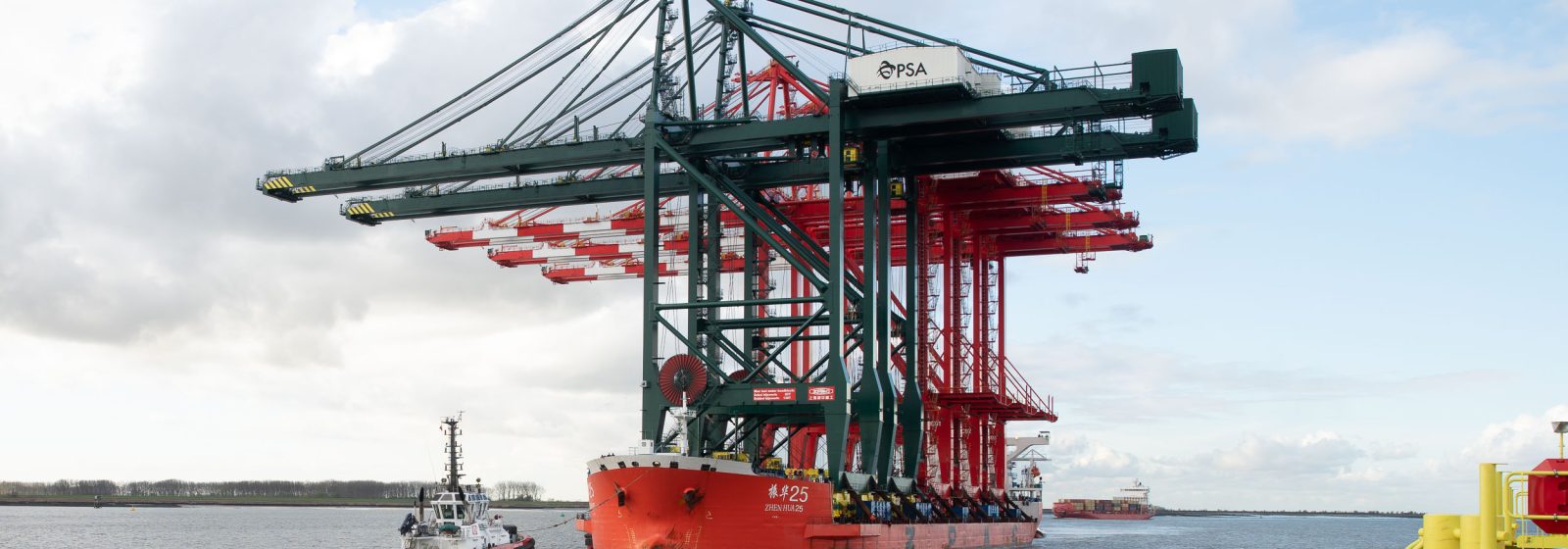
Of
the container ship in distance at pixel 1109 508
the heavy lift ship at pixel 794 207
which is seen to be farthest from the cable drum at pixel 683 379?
the container ship in distance at pixel 1109 508

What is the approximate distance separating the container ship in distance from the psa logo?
384 feet

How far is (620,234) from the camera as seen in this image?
51781 millimetres

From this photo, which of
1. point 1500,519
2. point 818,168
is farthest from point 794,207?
point 1500,519

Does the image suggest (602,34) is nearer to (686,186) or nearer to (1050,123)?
(686,186)

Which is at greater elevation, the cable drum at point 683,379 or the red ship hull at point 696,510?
the cable drum at point 683,379

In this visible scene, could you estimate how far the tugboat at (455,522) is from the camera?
3456cm

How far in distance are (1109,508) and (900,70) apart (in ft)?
404

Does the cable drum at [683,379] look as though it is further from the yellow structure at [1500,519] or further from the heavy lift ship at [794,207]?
the yellow structure at [1500,519]

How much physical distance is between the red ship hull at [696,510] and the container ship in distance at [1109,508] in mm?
118611

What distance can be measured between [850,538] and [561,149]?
14.4 meters

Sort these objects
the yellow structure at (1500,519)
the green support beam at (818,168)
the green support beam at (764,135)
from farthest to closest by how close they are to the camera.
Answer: the green support beam at (818,168) → the green support beam at (764,135) → the yellow structure at (1500,519)

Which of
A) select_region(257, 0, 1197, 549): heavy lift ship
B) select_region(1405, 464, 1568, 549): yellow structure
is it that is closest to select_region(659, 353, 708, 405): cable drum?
select_region(257, 0, 1197, 549): heavy lift ship

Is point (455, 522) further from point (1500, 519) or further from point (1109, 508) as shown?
point (1109, 508)

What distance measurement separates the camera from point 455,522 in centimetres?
3531
